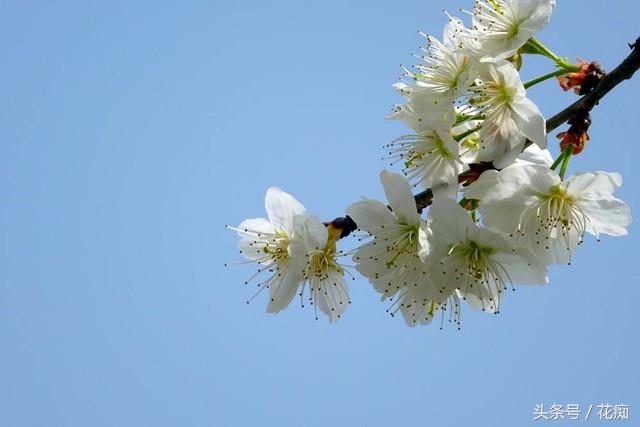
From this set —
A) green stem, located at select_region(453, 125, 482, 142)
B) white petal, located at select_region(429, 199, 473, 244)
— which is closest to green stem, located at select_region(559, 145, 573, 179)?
green stem, located at select_region(453, 125, 482, 142)

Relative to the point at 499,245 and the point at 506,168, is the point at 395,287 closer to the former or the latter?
the point at 499,245

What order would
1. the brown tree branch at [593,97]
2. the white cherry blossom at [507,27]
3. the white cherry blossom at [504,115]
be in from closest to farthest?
the brown tree branch at [593,97] → the white cherry blossom at [504,115] → the white cherry blossom at [507,27]

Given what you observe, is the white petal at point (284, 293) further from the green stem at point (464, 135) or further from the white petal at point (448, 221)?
the green stem at point (464, 135)

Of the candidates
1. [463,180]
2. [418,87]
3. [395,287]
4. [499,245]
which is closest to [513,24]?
[418,87]

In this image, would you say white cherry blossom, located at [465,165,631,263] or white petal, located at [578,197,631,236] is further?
white petal, located at [578,197,631,236]

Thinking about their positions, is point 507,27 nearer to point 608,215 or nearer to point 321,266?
point 608,215

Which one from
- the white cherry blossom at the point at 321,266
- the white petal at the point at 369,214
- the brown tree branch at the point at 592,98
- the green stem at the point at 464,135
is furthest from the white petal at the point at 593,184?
the white cherry blossom at the point at 321,266

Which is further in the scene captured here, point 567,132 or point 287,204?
point 287,204

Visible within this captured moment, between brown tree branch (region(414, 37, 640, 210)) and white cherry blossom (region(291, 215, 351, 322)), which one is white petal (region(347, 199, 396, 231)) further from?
brown tree branch (region(414, 37, 640, 210))
